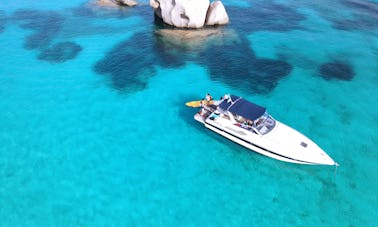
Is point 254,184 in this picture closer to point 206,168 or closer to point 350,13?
point 206,168

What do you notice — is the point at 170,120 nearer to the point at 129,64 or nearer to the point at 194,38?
the point at 129,64

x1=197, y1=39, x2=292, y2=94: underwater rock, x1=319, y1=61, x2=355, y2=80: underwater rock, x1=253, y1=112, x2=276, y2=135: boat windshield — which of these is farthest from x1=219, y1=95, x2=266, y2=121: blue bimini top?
x1=319, y1=61, x2=355, y2=80: underwater rock

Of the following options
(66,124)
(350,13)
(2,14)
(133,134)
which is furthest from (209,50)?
(2,14)

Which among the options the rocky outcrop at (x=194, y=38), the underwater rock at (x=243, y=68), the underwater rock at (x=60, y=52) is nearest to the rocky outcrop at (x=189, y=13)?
the rocky outcrop at (x=194, y=38)

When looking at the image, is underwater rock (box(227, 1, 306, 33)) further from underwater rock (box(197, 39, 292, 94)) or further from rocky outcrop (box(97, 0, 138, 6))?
rocky outcrop (box(97, 0, 138, 6))

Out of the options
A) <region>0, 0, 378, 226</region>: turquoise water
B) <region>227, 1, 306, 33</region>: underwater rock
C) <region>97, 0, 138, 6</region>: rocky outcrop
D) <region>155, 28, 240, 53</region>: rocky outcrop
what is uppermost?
<region>97, 0, 138, 6</region>: rocky outcrop
